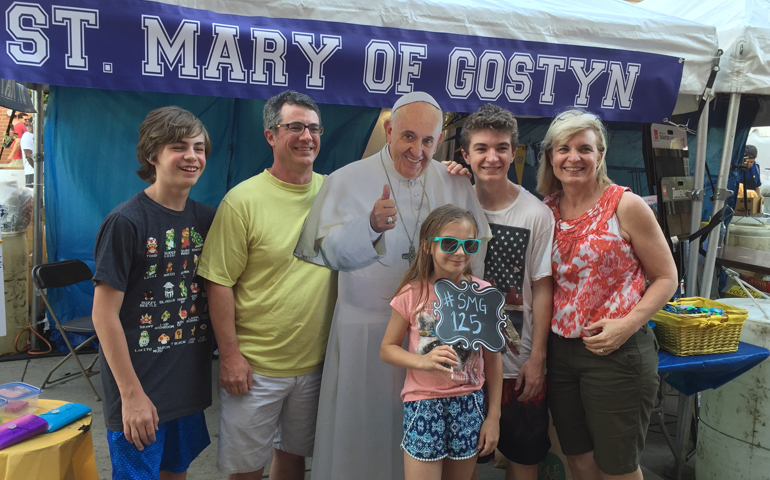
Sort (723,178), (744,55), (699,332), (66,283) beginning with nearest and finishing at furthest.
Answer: (699,332), (744,55), (723,178), (66,283)

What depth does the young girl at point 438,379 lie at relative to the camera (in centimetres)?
188

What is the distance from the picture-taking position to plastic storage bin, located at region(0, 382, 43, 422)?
2.07 metres

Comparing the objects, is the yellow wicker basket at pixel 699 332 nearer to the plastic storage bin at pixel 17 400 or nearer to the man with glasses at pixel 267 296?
the man with glasses at pixel 267 296

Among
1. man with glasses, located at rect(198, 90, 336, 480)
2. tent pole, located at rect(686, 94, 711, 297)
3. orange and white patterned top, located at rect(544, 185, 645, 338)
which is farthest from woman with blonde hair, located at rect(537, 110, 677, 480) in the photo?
tent pole, located at rect(686, 94, 711, 297)

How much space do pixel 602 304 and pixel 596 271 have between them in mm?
145

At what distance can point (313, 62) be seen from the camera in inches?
102

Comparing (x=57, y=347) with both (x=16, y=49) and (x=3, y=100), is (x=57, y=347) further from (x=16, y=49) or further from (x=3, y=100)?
(x=16, y=49)

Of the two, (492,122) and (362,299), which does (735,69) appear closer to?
(492,122)

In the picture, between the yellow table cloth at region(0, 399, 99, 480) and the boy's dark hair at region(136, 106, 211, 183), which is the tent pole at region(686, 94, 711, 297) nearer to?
the boy's dark hair at region(136, 106, 211, 183)

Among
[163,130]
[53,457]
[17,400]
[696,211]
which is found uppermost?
[163,130]

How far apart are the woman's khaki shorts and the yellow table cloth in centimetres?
193

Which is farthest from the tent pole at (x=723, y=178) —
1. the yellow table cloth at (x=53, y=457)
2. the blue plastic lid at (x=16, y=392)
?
the blue plastic lid at (x=16, y=392)

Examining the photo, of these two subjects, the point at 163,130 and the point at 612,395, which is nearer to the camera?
the point at 163,130

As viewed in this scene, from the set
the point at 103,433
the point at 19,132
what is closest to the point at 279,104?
the point at 103,433
